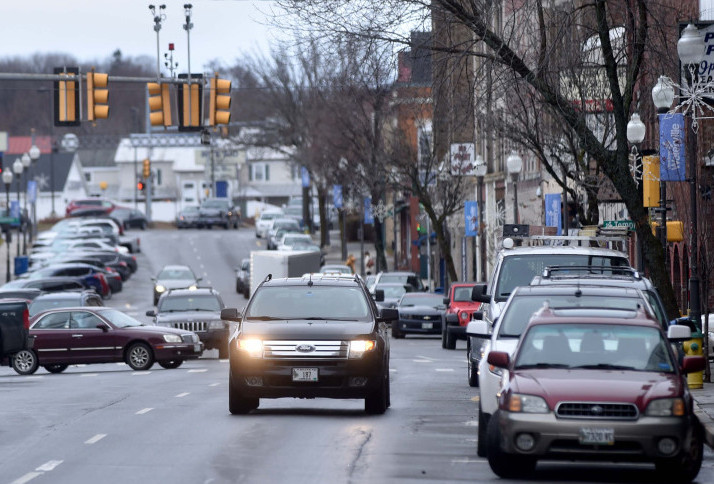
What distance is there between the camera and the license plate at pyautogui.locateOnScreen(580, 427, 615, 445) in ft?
40.0

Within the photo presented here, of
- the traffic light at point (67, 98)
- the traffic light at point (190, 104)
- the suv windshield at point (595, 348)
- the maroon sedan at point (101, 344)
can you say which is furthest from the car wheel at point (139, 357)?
the suv windshield at point (595, 348)

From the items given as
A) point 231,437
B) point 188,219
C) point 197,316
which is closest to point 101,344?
point 197,316

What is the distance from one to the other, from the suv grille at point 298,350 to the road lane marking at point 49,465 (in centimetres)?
465

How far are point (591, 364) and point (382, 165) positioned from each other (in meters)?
49.6

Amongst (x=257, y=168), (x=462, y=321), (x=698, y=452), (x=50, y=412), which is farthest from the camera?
(x=257, y=168)

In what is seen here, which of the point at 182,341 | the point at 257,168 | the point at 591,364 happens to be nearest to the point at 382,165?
the point at 182,341

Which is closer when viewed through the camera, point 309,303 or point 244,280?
point 309,303

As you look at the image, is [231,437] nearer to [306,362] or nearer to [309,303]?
[306,362]

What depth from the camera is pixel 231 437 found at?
16.2m

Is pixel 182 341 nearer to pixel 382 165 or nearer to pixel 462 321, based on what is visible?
pixel 462 321

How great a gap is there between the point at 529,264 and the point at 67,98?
20.2 metres

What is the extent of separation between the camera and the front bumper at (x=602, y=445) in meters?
12.2

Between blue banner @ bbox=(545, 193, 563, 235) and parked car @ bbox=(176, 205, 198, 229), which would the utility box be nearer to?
blue banner @ bbox=(545, 193, 563, 235)

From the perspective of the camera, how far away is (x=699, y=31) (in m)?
22.6
